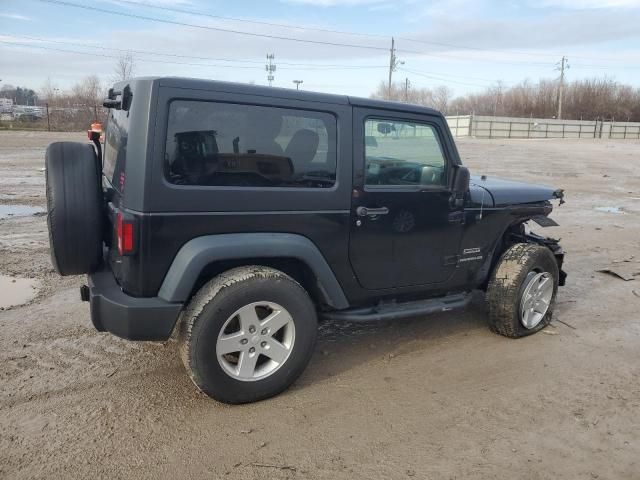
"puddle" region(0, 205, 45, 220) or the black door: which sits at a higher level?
the black door

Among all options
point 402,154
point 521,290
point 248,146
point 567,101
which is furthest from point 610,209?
point 567,101

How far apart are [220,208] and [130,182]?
522 millimetres

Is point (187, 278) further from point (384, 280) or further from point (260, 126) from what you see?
point (384, 280)

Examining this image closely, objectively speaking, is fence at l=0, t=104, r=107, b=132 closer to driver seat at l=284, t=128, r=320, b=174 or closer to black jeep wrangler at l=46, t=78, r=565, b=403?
black jeep wrangler at l=46, t=78, r=565, b=403

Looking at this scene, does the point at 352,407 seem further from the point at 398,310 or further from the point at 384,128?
the point at 384,128

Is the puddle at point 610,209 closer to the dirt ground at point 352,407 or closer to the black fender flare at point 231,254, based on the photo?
the dirt ground at point 352,407

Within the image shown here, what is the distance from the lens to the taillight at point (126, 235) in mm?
3072

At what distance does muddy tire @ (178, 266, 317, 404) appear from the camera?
323 cm

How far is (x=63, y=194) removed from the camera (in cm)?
330

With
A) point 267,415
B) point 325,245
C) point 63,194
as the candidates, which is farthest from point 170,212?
point 267,415

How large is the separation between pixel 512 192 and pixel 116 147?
10.5 feet

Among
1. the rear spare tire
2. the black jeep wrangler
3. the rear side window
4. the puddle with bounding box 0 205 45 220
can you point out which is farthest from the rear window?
the puddle with bounding box 0 205 45 220

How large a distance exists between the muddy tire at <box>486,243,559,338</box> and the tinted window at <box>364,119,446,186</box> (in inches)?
41.3

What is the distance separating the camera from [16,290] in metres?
5.39
